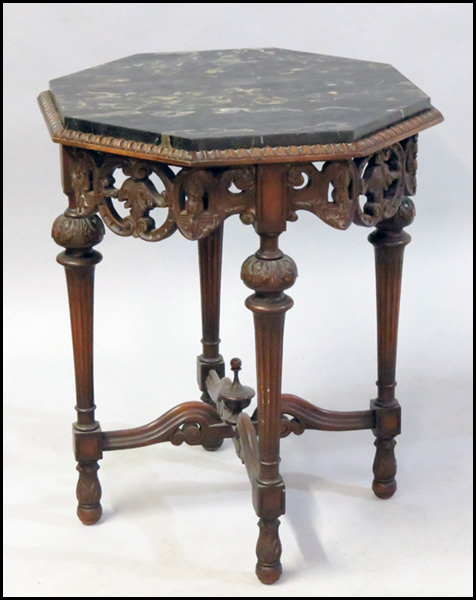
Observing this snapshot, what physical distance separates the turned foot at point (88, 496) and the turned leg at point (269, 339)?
1.30 ft

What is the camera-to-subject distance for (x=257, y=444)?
8.81ft

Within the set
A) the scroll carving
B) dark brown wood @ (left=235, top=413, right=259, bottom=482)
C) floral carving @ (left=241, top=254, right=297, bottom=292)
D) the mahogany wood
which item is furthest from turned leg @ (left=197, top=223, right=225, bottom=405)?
floral carving @ (left=241, top=254, right=297, bottom=292)

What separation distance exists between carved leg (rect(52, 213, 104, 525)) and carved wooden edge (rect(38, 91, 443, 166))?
216mm

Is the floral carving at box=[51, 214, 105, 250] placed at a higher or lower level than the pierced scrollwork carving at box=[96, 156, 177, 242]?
lower

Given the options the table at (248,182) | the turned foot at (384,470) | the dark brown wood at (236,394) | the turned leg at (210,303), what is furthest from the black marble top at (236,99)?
the turned foot at (384,470)

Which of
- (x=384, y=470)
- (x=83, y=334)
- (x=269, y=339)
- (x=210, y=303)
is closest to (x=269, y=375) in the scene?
(x=269, y=339)

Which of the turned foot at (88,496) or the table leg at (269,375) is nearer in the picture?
the table leg at (269,375)

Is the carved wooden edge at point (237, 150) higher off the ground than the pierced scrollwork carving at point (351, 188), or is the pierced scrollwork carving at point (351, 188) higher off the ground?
the carved wooden edge at point (237, 150)

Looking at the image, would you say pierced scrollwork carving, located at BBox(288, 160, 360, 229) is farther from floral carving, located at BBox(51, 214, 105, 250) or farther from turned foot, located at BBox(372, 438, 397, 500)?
turned foot, located at BBox(372, 438, 397, 500)

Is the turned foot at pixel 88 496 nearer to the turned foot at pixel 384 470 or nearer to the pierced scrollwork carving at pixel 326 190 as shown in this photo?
the turned foot at pixel 384 470

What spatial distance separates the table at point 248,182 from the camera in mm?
2314

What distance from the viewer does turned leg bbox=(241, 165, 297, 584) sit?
2328mm

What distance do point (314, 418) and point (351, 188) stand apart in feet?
2.10

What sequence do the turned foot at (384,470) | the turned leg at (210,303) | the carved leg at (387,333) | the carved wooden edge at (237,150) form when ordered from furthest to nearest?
the turned leg at (210,303), the turned foot at (384,470), the carved leg at (387,333), the carved wooden edge at (237,150)
